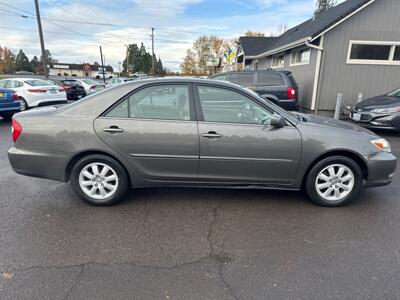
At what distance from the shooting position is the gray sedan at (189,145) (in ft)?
10.6

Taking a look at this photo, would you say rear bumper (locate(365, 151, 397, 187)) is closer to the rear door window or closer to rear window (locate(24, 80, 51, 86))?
the rear door window

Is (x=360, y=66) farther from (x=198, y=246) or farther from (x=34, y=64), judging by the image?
(x=34, y=64)

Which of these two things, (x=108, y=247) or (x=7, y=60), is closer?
(x=108, y=247)

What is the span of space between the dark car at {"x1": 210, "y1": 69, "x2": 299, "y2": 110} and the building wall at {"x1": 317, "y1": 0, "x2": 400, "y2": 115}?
2.87m

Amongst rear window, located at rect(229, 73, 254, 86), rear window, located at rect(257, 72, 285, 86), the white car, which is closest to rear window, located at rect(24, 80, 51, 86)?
the white car

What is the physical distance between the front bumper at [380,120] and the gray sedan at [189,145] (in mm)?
4484

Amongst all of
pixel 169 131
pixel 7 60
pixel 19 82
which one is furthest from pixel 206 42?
pixel 7 60

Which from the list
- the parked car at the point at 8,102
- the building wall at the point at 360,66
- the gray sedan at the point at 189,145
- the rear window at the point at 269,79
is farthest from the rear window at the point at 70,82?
the gray sedan at the point at 189,145

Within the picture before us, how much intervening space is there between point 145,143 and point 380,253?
2658mm

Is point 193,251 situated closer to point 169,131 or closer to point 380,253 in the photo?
point 169,131

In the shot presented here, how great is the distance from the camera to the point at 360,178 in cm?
340

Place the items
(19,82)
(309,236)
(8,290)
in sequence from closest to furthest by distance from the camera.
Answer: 1. (8,290)
2. (309,236)
3. (19,82)

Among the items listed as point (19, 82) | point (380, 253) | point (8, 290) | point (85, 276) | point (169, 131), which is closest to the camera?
point (8, 290)

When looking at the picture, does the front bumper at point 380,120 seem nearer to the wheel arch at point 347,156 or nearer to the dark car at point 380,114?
the dark car at point 380,114
